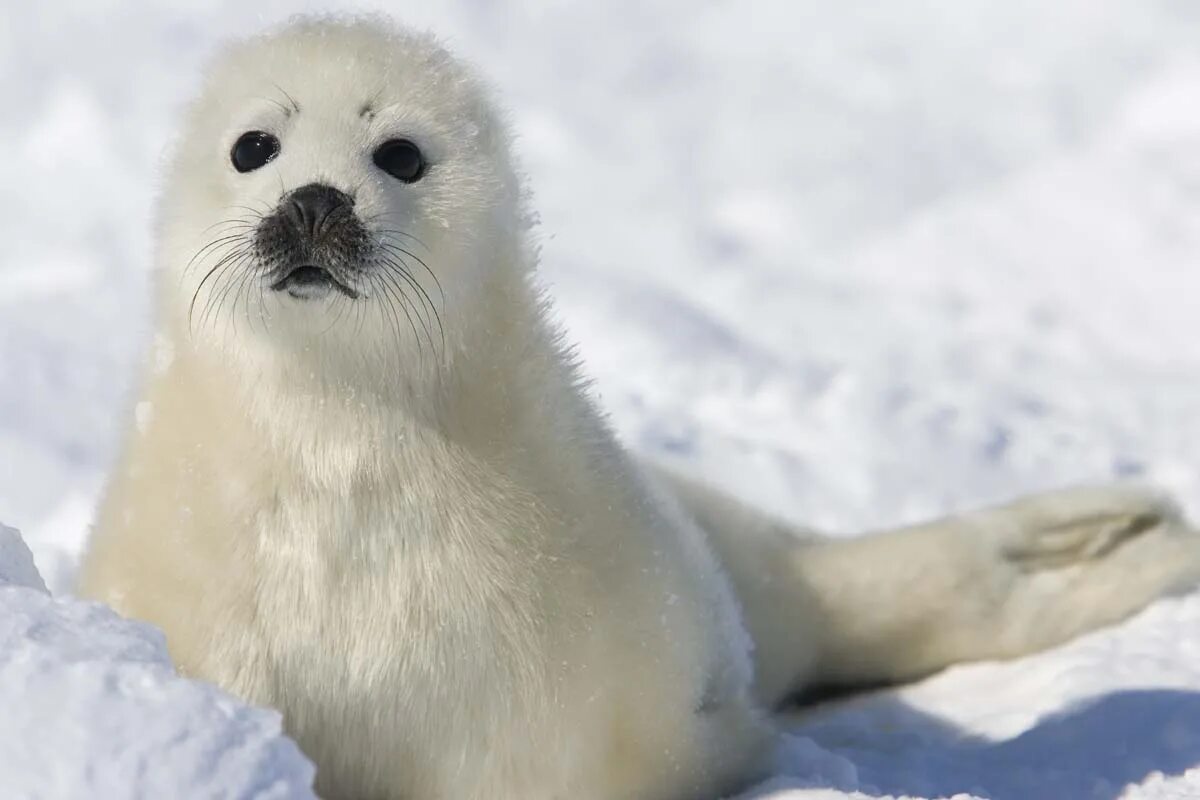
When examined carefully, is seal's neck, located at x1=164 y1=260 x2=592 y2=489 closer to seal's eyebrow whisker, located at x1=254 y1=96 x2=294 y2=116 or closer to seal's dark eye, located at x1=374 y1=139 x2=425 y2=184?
seal's dark eye, located at x1=374 y1=139 x2=425 y2=184

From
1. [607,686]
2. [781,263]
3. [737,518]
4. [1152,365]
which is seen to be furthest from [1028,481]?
[607,686]

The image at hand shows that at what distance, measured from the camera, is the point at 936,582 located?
383 centimetres

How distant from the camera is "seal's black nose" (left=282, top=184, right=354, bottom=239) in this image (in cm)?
245

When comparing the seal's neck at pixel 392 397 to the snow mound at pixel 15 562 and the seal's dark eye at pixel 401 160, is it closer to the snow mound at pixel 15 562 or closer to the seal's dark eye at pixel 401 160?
the seal's dark eye at pixel 401 160

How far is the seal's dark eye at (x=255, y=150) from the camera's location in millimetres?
2623

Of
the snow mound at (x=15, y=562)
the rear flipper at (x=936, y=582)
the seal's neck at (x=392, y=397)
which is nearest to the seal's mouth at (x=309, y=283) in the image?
the seal's neck at (x=392, y=397)

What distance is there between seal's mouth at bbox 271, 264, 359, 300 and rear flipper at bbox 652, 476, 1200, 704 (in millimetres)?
1380

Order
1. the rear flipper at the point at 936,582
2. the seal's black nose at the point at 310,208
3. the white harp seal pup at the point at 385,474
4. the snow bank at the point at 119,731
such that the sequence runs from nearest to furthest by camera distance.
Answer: the snow bank at the point at 119,731
the seal's black nose at the point at 310,208
the white harp seal pup at the point at 385,474
the rear flipper at the point at 936,582

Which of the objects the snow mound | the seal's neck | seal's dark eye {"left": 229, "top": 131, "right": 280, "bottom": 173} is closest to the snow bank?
the snow mound

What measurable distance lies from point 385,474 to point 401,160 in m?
0.47

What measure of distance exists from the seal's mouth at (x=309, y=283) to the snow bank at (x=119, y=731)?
1.86 ft

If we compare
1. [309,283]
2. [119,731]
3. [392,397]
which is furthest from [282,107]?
[119,731]

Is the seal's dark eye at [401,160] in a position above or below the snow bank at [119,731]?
above

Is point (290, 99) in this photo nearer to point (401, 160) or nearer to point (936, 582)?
point (401, 160)
